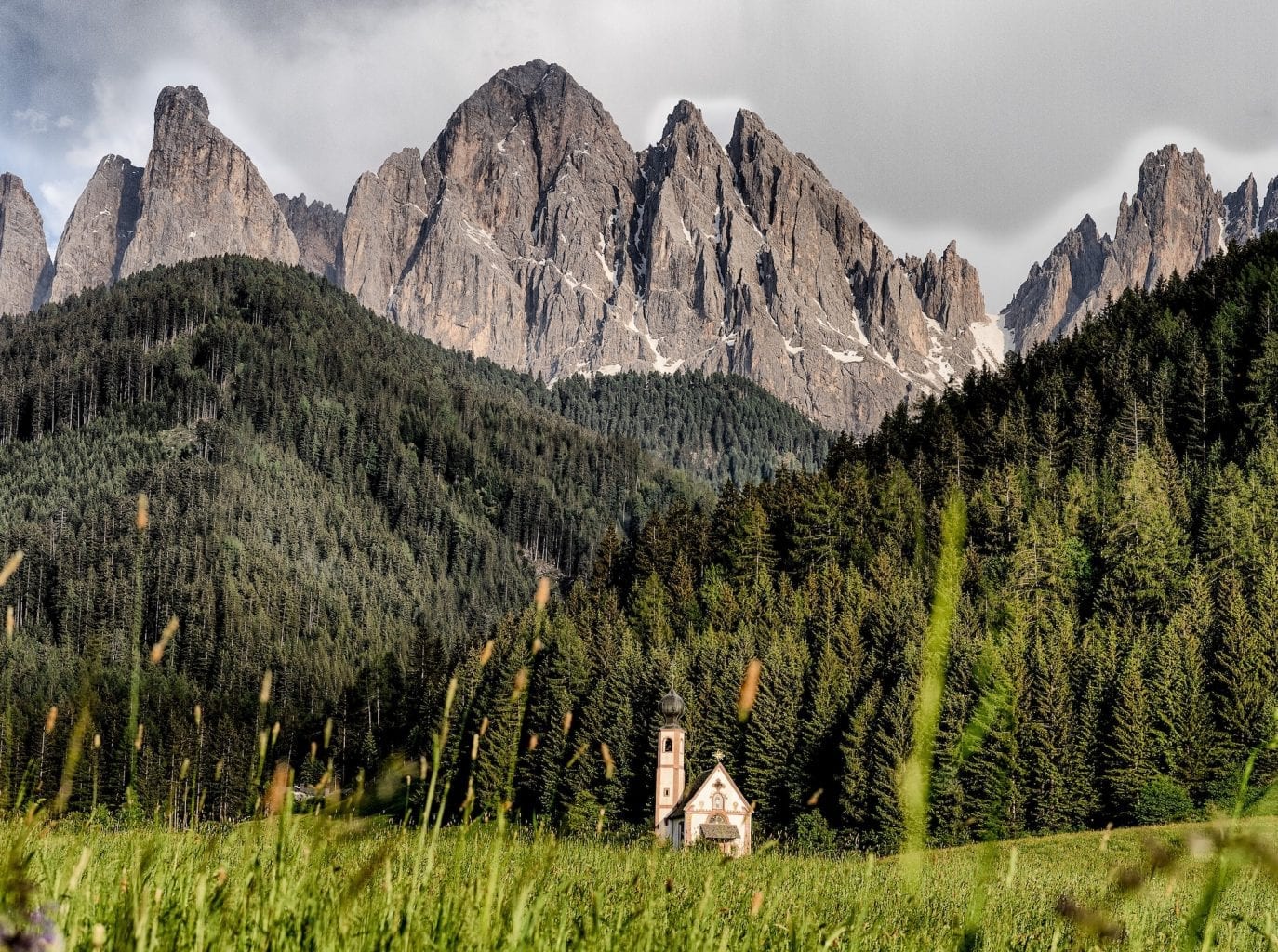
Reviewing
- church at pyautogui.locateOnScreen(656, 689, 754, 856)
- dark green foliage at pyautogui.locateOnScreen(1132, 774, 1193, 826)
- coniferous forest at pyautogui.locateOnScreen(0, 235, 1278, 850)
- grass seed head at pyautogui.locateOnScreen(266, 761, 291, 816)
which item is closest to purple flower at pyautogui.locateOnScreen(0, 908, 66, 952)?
coniferous forest at pyautogui.locateOnScreen(0, 235, 1278, 850)

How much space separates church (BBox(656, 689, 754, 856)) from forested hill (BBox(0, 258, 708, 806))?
29.7 m

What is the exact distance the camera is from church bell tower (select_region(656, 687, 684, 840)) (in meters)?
49.9

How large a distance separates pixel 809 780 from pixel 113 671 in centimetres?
7950

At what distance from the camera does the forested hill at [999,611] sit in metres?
45.1

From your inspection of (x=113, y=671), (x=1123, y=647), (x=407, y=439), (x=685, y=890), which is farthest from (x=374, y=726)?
(x=407, y=439)

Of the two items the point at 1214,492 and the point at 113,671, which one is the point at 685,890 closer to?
the point at 1214,492

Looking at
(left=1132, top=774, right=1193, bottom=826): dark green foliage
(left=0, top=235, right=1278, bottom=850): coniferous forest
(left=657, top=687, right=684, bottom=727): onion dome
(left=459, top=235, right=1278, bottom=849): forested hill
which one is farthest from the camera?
(left=657, top=687, right=684, bottom=727): onion dome

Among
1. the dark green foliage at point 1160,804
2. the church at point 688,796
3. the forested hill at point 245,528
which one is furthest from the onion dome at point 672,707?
the forested hill at point 245,528

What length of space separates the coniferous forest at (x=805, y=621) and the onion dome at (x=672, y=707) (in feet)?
5.48

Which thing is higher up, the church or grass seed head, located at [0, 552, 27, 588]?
grass seed head, located at [0, 552, 27, 588]

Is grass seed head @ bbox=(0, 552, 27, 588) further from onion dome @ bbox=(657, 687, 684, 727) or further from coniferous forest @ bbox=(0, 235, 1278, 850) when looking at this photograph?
onion dome @ bbox=(657, 687, 684, 727)

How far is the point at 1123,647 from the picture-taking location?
49.4 meters

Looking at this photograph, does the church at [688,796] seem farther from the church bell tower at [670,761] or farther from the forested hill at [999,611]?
the forested hill at [999,611]

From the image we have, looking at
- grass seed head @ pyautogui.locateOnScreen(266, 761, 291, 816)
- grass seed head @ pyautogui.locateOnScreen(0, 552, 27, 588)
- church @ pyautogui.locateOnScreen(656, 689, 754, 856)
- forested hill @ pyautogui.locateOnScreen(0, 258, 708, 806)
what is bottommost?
church @ pyautogui.locateOnScreen(656, 689, 754, 856)
